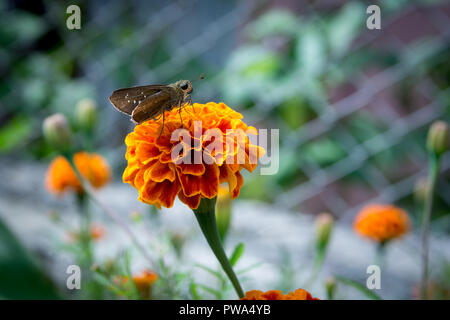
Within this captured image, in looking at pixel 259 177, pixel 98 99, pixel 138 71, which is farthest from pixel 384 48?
pixel 98 99

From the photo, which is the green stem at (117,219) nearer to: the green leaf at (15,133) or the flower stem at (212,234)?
the flower stem at (212,234)

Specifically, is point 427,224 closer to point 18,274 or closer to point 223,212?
point 223,212

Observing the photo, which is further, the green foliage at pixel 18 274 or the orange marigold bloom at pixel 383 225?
the orange marigold bloom at pixel 383 225

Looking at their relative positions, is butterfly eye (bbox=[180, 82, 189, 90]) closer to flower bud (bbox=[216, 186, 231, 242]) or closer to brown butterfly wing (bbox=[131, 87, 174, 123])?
brown butterfly wing (bbox=[131, 87, 174, 123])

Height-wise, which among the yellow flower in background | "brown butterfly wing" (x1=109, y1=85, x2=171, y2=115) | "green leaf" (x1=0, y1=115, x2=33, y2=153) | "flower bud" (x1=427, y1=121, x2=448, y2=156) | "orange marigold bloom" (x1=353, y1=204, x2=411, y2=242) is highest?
"green leaf" (x1=0, y1=115, x2=33, y2=153)

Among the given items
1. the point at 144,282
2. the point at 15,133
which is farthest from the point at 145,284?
the point at 15,133

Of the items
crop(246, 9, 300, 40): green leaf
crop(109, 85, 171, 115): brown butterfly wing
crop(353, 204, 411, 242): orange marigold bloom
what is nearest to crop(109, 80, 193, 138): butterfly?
crop(109, 85, 171, 115): brown butterfly wing

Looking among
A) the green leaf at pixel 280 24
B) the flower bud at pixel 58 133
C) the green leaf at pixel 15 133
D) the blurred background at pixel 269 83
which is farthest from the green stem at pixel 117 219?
the green leaf at pixel 15 133
